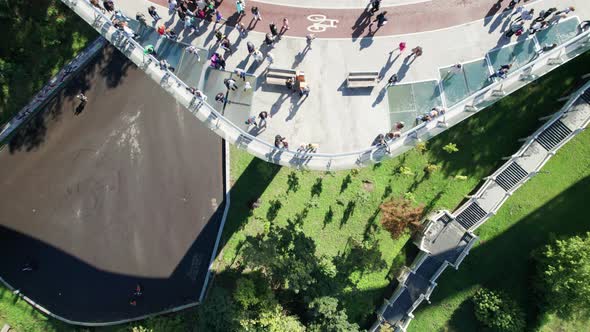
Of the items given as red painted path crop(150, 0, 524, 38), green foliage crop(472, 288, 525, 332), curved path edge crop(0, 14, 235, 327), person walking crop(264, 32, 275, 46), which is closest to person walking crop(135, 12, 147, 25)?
red painted path crop(150, 0, 524, 38)

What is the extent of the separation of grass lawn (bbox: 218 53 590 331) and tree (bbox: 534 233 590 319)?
393 centimetres

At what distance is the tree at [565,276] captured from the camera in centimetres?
3102

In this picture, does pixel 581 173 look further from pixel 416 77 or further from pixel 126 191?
pixel 126 191

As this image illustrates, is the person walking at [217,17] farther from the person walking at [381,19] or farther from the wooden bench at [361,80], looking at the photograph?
the person walking at [381,19]

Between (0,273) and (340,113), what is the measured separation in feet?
104

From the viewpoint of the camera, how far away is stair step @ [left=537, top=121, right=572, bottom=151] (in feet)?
112

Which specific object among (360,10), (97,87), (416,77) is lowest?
(97,87)

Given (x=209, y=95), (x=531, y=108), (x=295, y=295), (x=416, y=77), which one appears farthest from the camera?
(x=531, y=108)

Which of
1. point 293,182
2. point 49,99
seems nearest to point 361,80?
point 293,182

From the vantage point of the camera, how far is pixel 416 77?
27.9m

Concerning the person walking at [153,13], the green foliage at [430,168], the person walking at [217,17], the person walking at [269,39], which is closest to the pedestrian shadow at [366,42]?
the person walking at [269,39]

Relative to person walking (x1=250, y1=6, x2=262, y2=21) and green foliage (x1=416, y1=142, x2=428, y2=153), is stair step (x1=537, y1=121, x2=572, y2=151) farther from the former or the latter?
person walking (x1=250, y1=6, x2=262, y2=21)

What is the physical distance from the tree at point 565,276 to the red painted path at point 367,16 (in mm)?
20326

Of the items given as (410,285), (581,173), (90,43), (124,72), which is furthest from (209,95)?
(581,173)
